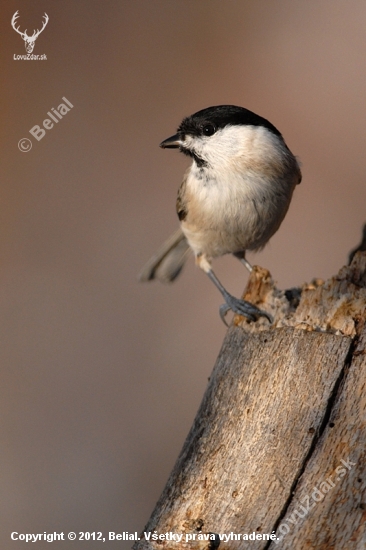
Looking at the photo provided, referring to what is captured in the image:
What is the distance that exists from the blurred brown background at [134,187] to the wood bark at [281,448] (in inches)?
75.3

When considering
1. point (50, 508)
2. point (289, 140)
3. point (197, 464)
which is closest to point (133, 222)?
point (289, 140)

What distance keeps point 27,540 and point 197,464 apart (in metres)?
2.05

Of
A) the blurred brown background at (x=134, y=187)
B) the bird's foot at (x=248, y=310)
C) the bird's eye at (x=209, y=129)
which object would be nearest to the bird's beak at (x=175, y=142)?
the bird's eye at (x=209, y=129)

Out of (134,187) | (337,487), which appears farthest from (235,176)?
(134,187)

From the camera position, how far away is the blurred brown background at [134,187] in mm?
4098

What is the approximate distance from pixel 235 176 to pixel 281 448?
4.28 feet

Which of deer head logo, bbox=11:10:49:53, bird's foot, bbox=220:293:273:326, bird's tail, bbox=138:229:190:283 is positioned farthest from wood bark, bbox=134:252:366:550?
deer head logo, bbox=11:10:49:53

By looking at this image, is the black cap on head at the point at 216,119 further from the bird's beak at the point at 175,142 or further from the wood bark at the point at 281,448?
the wood bark at the point at 281,448

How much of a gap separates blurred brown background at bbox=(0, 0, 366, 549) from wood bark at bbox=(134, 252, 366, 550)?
1913 mm

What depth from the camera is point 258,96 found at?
472 cm

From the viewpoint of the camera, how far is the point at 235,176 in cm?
272

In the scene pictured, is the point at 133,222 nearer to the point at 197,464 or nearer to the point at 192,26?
the point at 192,26

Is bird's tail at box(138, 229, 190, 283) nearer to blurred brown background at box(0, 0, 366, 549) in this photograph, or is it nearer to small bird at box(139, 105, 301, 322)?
small bird at box(139, 105, 301, 322)

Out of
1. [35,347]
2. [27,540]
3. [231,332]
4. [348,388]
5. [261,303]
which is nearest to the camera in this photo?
[348,388]
